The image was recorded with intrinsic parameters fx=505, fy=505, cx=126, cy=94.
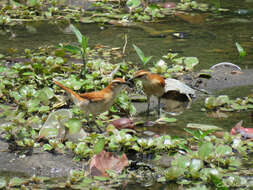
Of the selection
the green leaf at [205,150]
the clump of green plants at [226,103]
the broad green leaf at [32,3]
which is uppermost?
the broad green leaf at [32,3]

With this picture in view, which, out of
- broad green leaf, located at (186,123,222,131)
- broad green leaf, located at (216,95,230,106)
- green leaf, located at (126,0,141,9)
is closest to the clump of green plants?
broad green leaf, located at (216,95,230,106)

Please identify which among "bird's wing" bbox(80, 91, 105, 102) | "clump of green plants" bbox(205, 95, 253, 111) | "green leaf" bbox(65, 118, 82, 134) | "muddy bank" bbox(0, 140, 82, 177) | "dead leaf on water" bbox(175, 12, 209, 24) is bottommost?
"muddy bank" bbox(0, 140, 82, 177)

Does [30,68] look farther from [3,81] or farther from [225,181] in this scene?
[225,181]

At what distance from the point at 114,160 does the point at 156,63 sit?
3294 mm

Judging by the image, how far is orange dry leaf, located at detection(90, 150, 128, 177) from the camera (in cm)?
432

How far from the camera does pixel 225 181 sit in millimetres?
4102

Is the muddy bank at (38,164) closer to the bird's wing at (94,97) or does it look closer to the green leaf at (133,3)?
the bird's wing at (94,97)

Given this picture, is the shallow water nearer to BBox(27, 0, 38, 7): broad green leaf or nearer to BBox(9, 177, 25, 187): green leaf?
BBox(27, 0, 38, 7): broad green leaf

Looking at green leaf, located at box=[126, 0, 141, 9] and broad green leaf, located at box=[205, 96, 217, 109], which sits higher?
green leaf, located at box=[126, 0, 141, 9]

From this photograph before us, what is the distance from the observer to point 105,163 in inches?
173

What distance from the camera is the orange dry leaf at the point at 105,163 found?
170 inches

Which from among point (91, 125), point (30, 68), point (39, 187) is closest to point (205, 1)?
point (30, 68)

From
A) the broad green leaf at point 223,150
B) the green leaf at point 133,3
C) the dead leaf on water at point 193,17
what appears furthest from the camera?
the green leaf at point 133,3

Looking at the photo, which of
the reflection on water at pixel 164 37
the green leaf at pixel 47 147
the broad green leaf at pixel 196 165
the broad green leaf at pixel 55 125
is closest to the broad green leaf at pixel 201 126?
the broad green leaf at pixel 196 165
